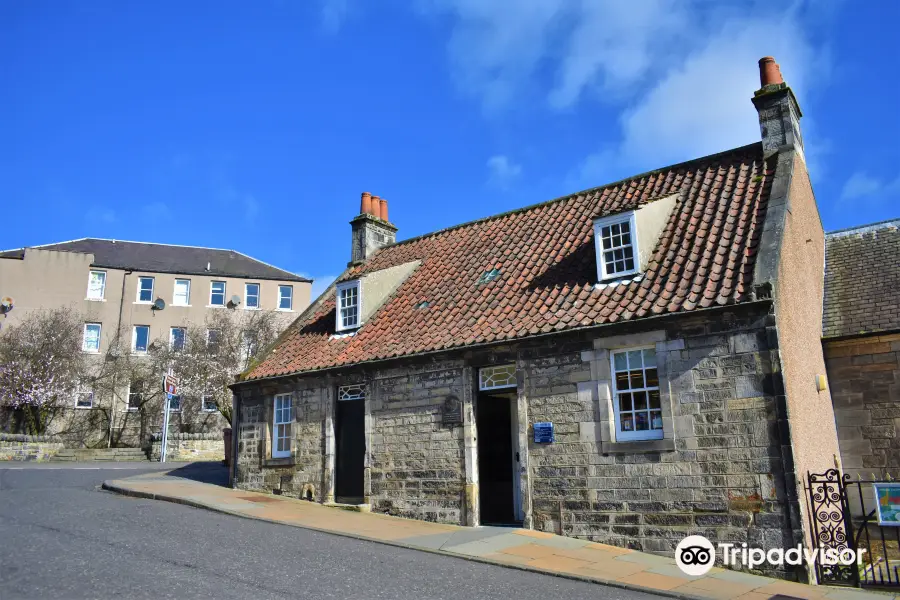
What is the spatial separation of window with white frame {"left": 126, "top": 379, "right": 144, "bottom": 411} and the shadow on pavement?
52.3 ft

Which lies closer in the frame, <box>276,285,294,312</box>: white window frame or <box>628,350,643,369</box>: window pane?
<box>628,350,643,369</box>: window pane

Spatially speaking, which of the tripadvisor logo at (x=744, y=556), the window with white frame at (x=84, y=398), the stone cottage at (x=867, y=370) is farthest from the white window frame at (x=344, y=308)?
the window with white frame at (x=84, y=398)

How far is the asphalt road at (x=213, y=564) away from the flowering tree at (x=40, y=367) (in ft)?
82.2

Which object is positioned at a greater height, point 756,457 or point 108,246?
point 108,246

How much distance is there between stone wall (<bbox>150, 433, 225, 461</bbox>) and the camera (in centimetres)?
2917

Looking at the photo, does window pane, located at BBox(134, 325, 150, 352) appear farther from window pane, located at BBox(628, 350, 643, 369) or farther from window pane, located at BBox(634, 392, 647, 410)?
window pane, located at BBox(634, 392, 647, 410)

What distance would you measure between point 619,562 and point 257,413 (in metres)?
10.5

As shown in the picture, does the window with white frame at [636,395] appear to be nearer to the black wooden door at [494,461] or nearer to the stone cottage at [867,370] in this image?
the black wooden door at [494,461]

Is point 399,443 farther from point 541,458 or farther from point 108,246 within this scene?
point 108,246

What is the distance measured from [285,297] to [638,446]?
35.7 meters

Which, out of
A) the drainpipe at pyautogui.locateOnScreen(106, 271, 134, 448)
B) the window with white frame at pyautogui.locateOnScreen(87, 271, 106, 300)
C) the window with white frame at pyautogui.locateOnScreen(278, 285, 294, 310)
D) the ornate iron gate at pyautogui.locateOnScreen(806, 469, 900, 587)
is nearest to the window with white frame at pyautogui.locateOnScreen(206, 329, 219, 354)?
the window with white frame at pyautogui.locateOnScreen(278, 285, 294, 310)

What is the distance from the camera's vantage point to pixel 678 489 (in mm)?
10633

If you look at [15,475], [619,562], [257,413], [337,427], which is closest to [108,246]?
[15,475]

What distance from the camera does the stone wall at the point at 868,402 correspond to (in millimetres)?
13391
